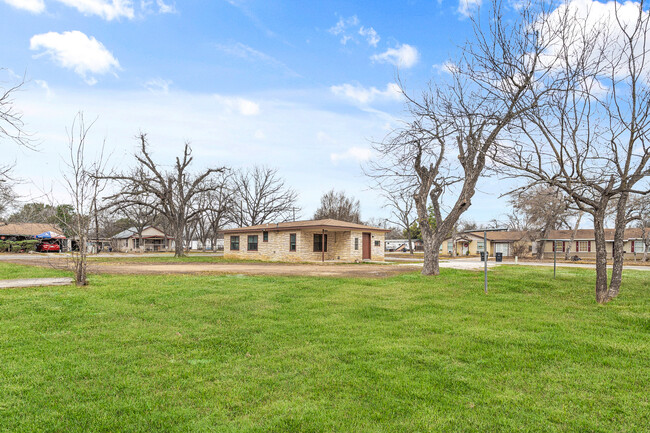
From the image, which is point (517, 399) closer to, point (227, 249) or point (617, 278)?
point (617, 278)

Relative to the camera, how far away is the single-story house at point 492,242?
41550 millimetres

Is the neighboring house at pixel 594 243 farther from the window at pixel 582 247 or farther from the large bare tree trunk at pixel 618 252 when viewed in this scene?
the large bare tree trunk at pixel 618 252

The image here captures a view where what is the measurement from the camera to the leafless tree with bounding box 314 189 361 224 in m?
49.3

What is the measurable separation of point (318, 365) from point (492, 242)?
4610 cm

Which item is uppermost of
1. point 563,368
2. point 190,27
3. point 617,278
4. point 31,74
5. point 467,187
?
point 190,27

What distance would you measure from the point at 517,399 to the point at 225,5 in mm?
12826

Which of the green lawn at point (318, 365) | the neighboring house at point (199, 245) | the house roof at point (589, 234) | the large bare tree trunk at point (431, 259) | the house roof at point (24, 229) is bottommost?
the neighboring house at point (199, 245)

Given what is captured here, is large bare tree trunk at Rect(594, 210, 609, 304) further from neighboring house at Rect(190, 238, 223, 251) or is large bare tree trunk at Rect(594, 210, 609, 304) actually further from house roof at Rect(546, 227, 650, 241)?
neighboring house at Rect(190, 238, 223, 251)

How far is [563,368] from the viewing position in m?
4.18

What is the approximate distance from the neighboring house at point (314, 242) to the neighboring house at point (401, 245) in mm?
33071

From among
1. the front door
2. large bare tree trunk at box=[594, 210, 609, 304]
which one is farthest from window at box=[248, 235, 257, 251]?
large bare tree trunk at box=[594, 210, 609, 304]

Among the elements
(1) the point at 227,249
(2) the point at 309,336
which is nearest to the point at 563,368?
(2) the point at 309,336

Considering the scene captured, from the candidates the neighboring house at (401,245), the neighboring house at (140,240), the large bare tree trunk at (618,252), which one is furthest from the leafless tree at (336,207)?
the large bare tree trunk at (618,252)

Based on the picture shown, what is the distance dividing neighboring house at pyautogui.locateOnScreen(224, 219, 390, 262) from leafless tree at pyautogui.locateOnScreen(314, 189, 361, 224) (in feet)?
66.6
